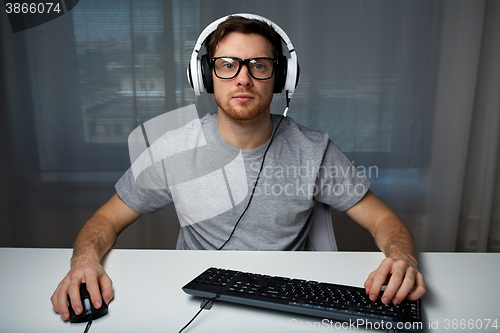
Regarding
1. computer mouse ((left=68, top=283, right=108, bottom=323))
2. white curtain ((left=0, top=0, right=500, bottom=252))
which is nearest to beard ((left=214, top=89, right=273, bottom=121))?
computer mouse ((left=68, top=283, right=108, bottom=323))

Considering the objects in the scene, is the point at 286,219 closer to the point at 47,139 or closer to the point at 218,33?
the point at 218,33

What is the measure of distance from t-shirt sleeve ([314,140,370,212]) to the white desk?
304mm

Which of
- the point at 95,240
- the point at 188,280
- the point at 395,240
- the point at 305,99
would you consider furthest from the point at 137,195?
the point at 305,99

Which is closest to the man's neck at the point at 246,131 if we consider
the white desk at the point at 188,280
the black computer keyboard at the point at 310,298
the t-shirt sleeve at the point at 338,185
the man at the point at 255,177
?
the man at the point at 255,177

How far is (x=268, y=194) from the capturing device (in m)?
1.13

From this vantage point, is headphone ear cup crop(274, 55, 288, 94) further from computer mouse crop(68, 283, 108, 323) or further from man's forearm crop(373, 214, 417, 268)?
computer mouse crop(68, 283, 108, 323)

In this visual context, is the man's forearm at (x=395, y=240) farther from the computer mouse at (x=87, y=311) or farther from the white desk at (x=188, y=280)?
the computer mouse at (x=87, y=311)

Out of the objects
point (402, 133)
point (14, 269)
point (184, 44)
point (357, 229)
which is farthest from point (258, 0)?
point (14, 269)

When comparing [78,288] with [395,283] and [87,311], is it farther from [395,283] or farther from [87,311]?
[395,283]

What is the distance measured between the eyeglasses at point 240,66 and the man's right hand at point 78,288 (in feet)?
2.13

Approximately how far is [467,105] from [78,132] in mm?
2157

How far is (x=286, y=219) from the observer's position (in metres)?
1.13

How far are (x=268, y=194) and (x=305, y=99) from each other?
3.18 feet

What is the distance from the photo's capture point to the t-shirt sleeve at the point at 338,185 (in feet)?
3.76
